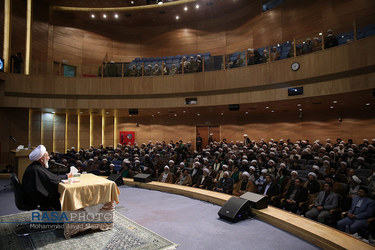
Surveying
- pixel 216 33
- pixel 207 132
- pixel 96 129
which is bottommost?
pixel 207 132

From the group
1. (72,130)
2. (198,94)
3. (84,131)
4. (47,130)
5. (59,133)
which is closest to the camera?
(198,94)

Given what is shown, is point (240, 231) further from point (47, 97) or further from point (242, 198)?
point (47, 97)

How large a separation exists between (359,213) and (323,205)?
0.70m

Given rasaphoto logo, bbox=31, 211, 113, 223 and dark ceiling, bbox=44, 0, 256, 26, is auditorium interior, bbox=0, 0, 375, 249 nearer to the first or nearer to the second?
dark ceiling, bbox=44, 0, 256, 26

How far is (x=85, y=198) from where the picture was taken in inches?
145

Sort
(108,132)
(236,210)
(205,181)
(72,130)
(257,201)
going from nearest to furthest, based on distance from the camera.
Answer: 1. (236,210)
2. (257,201)
3. (205,181)
4. (72,130)
5. (108,132)

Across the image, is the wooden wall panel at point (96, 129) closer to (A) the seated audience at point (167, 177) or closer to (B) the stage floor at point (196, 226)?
(A) the seated audience at point (167, 177)

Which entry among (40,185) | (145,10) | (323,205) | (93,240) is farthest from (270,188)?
(145,10)

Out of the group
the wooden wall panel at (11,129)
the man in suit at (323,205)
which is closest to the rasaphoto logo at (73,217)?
the man in suit at (323,205)

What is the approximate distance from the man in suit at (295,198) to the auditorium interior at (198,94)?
A: 198 millimetres

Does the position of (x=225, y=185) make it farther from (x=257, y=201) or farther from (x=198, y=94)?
(x=198, y=94)

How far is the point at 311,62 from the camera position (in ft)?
28.8

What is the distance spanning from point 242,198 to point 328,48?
6593mm

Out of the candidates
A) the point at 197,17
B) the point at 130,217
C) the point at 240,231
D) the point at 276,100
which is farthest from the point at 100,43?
the point at 240,231
